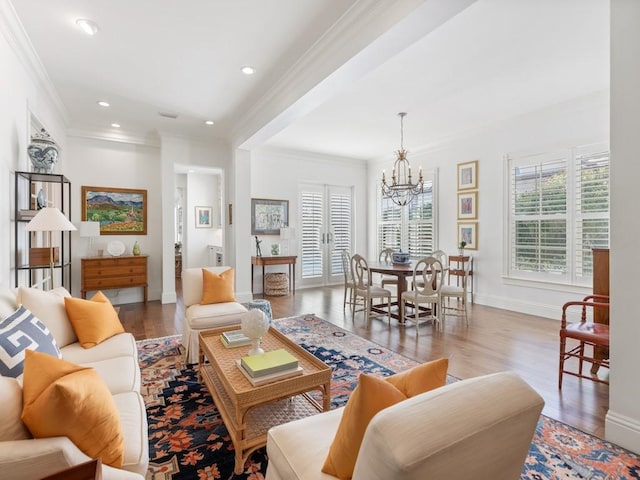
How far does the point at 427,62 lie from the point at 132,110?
153 inches

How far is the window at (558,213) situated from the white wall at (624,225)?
2.87 m

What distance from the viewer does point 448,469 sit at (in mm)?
700

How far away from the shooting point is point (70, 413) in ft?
3.50

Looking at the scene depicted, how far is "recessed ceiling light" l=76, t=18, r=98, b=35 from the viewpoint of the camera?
2664 millimetres

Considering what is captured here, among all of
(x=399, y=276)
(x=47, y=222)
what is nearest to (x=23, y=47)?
(x=47, y=222)

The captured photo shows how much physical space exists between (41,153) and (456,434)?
4200mm

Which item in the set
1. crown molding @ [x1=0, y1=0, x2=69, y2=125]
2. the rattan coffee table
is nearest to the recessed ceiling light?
crown molding @ [x1=0, y1=0, x2=69, y2=125]

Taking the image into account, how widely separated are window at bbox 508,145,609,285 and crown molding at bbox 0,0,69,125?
5976 millimetres

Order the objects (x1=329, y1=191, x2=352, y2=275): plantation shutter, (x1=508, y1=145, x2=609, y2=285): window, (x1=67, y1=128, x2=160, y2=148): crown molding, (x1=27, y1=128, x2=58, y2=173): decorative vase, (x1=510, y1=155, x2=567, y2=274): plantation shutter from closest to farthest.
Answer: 1. (x1=27, y1=128, x2=58, y2=173): decorative vase
2. (x1=508, y1=145, x2=609, y2=285): window
3. (x1=510, y1=155, x2=567, y2=274): plantation shutter
4. (x1=67, y1=128, x2=160, y2=148): crown molding
5. (x1=329, y1=191, x2=352, y2=275): plantation shutter

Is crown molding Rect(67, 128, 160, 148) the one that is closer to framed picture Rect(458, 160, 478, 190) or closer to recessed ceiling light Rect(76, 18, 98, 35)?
recessed ceiling light Rect(76, 18, 98, 35)

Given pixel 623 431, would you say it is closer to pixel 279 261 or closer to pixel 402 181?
pixel 279 261

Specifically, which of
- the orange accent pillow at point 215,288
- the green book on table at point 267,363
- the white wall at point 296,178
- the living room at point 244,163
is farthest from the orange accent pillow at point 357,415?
the white wall at point 296,178

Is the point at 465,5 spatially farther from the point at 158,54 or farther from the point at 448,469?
the point at 158,54

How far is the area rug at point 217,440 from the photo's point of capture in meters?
1.69
